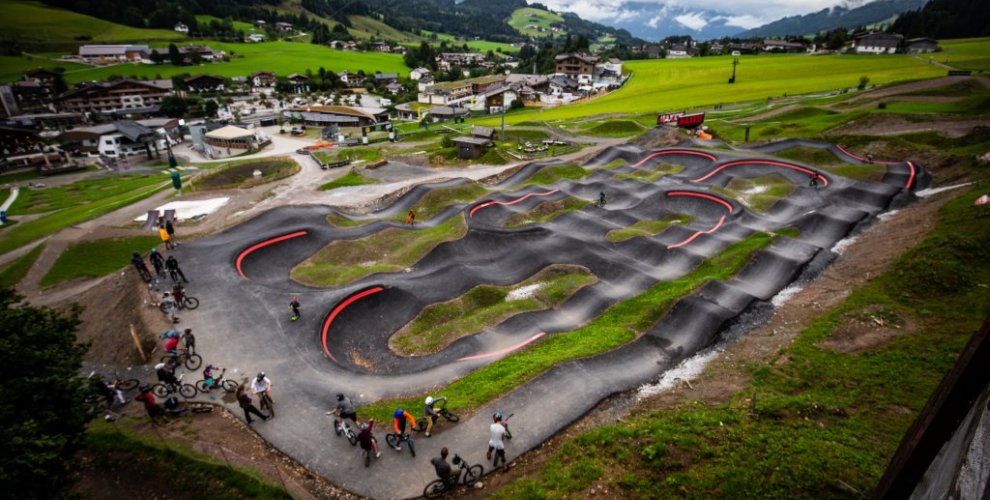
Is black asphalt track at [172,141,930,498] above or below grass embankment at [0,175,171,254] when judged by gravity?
below

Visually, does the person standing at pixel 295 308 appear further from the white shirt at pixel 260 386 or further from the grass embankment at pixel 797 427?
the grass embankment at pixel 797 427

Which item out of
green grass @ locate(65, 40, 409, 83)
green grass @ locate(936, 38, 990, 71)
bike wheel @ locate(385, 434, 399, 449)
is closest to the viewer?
bike wheel @ locate(385, 434, 399, 449)

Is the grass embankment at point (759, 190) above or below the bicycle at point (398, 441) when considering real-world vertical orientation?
above

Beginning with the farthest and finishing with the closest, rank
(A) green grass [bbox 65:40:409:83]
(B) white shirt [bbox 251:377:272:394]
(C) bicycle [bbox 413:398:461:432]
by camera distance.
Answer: (A) green grass [bbox 65:40:409:83]
(B) white shirt [bbox 251:377:272:394]
(C) bicycle [bbox 413:398:461:432]

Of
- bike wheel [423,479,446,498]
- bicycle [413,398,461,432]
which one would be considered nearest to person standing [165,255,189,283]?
bicycle [413,398,461,432]

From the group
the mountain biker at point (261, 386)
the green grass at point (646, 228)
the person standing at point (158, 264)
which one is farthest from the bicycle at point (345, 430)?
the green grass at point (646, 228)

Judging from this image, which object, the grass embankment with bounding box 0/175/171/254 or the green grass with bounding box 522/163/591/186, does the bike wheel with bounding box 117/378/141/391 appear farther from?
the green grass with bounding box 522/163/591/186

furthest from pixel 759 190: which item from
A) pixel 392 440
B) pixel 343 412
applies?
pixel 343 412
